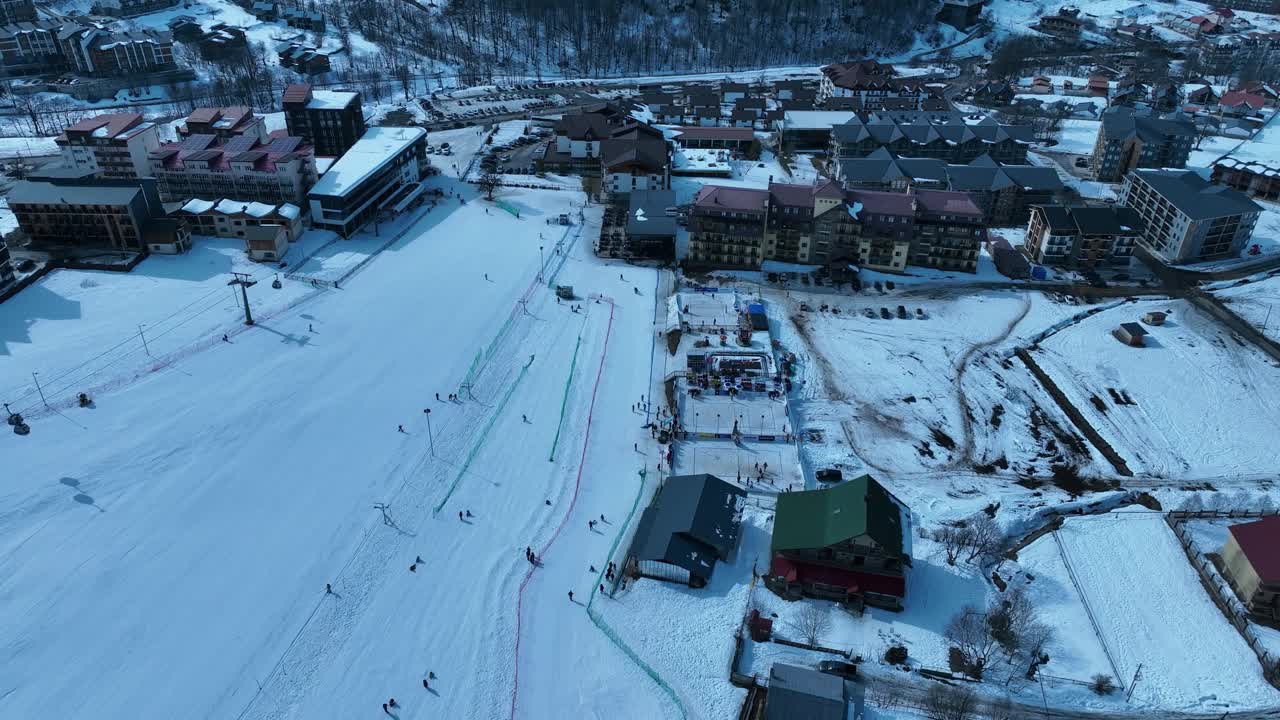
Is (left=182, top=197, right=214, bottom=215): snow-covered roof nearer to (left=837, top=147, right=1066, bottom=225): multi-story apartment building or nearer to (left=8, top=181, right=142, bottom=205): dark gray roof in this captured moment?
(left=8, top=181, right=142, bottom=205): dark gray roof

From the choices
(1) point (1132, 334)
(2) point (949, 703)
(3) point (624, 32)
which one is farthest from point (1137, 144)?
(3) point (624, 32)

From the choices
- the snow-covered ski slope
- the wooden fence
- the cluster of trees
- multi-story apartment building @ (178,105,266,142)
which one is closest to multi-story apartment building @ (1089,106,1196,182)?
the wooden fence

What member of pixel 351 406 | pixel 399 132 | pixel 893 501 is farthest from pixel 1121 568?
pixel 399 132

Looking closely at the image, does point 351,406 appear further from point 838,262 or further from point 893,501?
point 838,262

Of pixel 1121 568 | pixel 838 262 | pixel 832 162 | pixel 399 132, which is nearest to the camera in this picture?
pixel 1121 568

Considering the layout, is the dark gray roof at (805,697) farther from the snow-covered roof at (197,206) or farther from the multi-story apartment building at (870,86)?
the multi-story apartment building at (870,86)
